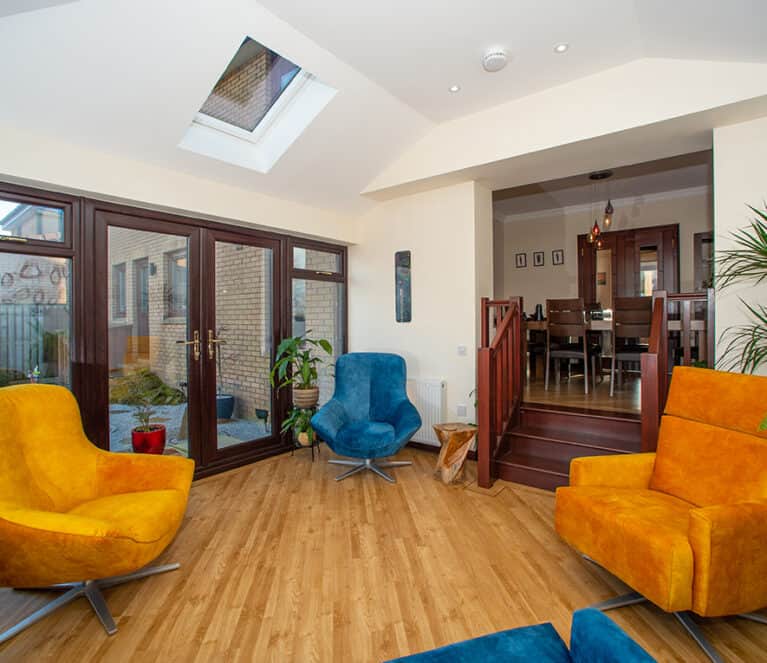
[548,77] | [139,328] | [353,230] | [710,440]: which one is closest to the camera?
[710,440]

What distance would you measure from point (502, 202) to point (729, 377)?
4.98 m

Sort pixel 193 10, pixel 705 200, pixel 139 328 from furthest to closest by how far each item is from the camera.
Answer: pixel 705 200
pixel 139 328
pixel 193 10

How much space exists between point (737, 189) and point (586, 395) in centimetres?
237

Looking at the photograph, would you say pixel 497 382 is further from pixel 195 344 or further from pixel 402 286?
pixel 195 344

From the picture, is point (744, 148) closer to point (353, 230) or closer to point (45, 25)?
point (353, 230)

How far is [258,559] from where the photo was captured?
245 centimetres

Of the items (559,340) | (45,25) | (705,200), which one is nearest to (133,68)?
(45,25)

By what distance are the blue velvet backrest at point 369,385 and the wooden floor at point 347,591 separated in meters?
0.96

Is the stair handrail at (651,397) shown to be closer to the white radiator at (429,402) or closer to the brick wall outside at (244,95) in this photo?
the white radiator at (429,402)

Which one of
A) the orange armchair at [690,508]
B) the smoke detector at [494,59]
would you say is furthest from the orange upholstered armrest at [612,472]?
the smoke detector at [494,59]

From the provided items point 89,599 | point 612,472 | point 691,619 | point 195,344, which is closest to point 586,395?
point 612,472

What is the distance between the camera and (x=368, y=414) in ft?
13.3

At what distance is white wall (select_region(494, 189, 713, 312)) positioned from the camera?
6.08 m

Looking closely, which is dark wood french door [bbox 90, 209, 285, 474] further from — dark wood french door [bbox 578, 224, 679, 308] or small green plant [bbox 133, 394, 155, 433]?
dark wood french door [bbox 578, 224, 679, 308]
